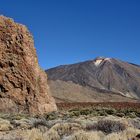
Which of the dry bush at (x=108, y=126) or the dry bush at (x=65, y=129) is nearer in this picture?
the dry bush at (x=65, y=129)

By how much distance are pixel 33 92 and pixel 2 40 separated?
4.50 m

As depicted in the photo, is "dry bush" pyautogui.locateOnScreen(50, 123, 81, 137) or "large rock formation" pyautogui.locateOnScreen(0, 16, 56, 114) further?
"large rock formation" pyautogui.locateOnScreen(0, 16, 56, 114)

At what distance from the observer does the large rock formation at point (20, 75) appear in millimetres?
27344

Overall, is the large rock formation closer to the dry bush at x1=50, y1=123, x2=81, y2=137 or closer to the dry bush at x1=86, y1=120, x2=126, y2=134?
the dry bush at x1=50, y1=123, x2=81, y2=137

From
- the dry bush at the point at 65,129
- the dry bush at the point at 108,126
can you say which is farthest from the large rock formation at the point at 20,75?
the dry bush at the point at 108,126

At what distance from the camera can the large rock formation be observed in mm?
27344

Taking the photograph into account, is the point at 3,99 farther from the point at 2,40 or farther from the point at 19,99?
the point at 2,40

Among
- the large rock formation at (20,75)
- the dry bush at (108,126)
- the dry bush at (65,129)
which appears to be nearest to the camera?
the dry bush at (65,129)

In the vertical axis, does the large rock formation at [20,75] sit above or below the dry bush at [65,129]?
above

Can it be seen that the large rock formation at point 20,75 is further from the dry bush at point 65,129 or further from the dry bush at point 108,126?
the dry bush at point 108,126

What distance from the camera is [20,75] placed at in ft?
93.3

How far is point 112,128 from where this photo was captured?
44.7 ft

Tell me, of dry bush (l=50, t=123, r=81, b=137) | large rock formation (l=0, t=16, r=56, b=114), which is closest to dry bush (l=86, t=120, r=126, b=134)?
dry bush (l=50, t=123, r=81, b=137)

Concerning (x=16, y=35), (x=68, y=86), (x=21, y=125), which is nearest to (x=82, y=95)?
(x=68, y=86)
